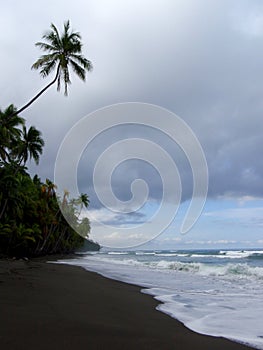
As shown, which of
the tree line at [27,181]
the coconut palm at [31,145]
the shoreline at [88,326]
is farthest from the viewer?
the coconut palm at [31,145]

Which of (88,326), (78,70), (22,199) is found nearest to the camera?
(88,326)

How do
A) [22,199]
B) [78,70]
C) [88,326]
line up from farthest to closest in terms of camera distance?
[22,199]
[78,70]
[88,326]

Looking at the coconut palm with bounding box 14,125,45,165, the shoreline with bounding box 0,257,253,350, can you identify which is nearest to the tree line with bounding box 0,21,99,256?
the coconut palm with bounding box 14,125,45,165

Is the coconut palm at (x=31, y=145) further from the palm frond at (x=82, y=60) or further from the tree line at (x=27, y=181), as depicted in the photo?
the palm frond at (x=82, y=60)

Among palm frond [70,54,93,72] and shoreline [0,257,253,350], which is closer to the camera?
shoreline [0,257,253,350]

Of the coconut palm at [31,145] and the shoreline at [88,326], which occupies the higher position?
the coconut palm at [31,145]

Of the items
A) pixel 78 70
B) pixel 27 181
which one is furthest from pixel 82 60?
pixel 27 181

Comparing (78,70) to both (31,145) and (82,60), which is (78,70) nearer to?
(82,60)

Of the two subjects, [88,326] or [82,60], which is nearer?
[88,326]

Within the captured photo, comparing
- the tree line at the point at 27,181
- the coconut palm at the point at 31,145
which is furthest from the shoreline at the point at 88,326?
the coconut palm at the point at 31,145

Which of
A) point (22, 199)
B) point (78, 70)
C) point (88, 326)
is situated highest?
point (78, 70)

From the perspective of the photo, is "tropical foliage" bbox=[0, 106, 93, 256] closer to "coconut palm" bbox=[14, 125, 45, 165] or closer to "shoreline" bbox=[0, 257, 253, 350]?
"coconut palm" bbox=[14, 125, 45, 165]

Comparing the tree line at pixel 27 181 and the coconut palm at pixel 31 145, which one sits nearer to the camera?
the tree line at pixel 27 181

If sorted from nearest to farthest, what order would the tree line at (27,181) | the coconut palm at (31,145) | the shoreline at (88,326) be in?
the shoreline at (88,326) < the tree line at (27,181) < the coconut palm at (31,145)
